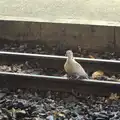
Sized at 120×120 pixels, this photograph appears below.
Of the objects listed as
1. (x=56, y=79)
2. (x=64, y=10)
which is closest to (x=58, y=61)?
(x=56, y=79)

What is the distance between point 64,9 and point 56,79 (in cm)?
283

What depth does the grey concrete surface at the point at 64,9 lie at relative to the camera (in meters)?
6.88

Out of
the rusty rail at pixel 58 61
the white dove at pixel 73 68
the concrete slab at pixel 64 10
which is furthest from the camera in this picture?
the concrete slab at pixel 64 10

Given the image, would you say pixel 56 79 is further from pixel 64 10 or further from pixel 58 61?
pixel 64 10

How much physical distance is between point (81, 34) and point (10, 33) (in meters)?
1.24

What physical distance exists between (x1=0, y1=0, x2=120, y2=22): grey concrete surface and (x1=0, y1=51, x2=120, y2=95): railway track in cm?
133

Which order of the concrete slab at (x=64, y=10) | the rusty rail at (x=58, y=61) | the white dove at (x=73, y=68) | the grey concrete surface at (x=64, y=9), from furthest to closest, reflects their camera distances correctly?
the grey concrete surface at (x=64, y=9) < the concrete slab at (x=64, y=10) < the rusty rail at (x=58, y=61) < the white dove at (x=73, y=68)

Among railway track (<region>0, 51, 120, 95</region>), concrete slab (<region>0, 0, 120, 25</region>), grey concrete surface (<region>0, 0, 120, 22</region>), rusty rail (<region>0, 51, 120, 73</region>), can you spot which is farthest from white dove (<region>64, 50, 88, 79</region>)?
grey concrete surface (<region>0, 0, 120, 22</region>)

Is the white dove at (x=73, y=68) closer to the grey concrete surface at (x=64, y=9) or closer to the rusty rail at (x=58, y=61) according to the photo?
the rusty rail at (x=58, y=61)

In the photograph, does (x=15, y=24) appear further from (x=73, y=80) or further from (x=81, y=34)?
(x=73, y=80)

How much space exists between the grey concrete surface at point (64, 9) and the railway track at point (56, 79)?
133 cm

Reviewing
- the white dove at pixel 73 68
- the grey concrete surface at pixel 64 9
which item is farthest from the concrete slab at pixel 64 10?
the white dove at pixel 73 68

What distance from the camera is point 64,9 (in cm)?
745

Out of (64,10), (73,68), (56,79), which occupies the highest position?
(64,10)
